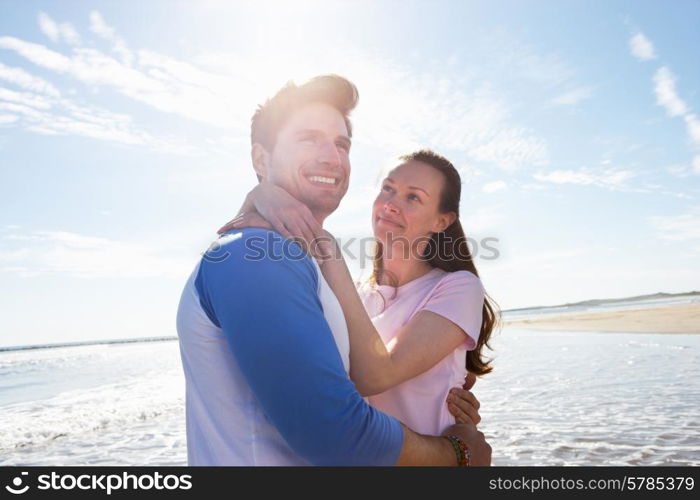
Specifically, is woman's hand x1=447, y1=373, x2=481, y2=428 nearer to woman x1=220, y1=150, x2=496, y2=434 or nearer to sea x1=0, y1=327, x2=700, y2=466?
woman x1=220, y1=150, x2=496, y2=434

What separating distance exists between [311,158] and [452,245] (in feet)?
5.62

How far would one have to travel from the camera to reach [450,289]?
3291 mm

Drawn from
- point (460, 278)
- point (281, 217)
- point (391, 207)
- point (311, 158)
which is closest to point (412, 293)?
point (460, 278)

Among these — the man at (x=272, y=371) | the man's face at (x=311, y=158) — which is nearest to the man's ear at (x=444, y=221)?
the man's face at (x=311, y=158)

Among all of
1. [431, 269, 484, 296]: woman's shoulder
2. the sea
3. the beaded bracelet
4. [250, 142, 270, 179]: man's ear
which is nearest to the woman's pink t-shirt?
[431, 269, 484, 296]: woman's shoulder

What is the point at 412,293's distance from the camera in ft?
11.8

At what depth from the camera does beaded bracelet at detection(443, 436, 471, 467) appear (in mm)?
2433

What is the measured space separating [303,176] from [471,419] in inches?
66.3

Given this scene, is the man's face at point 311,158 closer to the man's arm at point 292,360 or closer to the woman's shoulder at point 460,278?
the man's arm at point 292,360

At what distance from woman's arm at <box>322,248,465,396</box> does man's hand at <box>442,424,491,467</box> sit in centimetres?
38

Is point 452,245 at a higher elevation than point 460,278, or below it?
higher

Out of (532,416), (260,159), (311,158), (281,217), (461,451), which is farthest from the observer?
(532,416)

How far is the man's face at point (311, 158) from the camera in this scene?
2.61m

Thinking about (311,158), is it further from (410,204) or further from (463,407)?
(463,407)
